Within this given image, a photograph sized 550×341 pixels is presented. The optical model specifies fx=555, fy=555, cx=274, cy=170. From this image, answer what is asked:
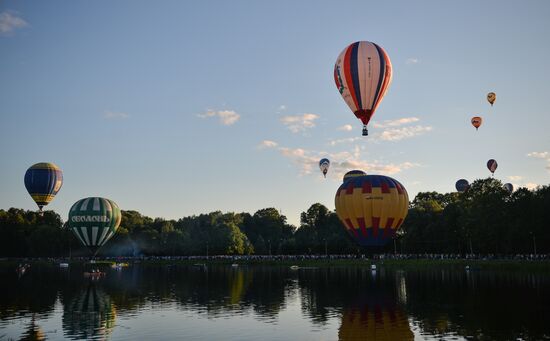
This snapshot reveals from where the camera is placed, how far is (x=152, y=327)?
34344 millimetres

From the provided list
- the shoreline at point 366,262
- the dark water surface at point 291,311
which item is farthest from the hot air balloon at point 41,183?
the dark water surface at point 291,311

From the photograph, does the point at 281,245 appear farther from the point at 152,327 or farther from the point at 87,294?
the point at 152,327

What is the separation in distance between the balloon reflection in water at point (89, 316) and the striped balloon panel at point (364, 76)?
31.0 meters

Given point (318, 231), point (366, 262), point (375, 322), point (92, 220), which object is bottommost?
point (375, 322)

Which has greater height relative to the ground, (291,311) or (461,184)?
(461,184)

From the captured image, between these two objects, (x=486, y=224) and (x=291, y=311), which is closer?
(x=291, y=311)

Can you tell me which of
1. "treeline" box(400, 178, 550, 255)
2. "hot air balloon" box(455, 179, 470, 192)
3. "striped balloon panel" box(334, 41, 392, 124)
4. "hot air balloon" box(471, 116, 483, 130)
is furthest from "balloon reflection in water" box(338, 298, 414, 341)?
"hot air balloon" box(455, 179, 470, 192)

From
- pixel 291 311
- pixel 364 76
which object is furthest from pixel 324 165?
pixel 291 311

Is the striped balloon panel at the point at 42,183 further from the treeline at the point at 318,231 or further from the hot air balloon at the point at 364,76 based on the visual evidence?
the hot air balloon at the point at 364,76

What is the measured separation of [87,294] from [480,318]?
38.2 meters

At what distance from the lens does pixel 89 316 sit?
39656 millimetres

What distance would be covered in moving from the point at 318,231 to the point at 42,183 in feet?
241

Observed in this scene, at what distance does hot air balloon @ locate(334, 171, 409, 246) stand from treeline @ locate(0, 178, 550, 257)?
82.7ft

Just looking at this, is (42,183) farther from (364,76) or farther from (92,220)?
(364,76)
